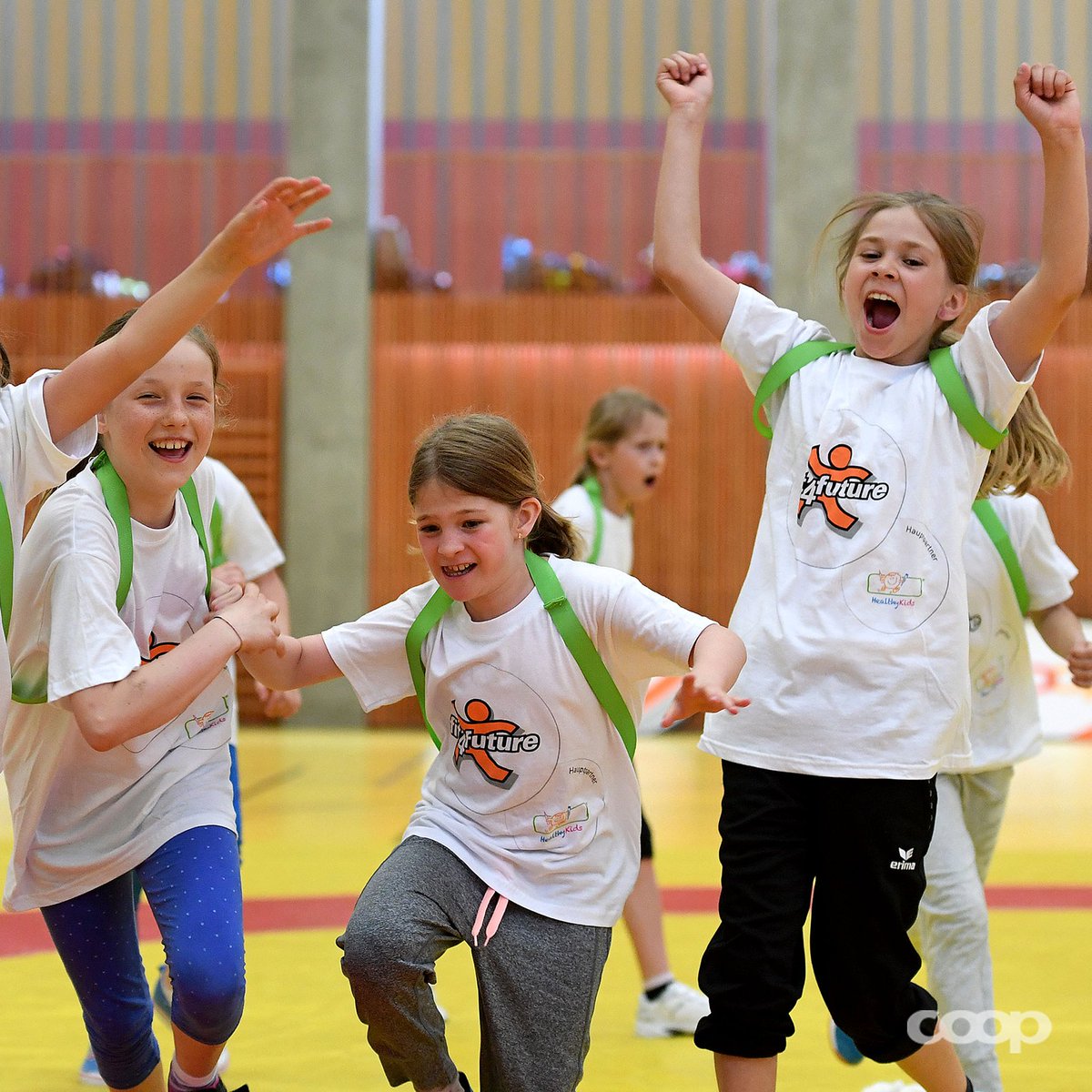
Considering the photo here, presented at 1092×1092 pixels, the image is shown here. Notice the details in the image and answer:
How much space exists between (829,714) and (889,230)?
3.10 ft

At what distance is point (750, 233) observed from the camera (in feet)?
37.4

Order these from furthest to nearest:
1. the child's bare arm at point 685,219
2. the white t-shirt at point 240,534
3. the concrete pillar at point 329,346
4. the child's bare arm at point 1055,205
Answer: the concrete pillar at point 329,346
the white t-shirt at point 240,534
the child's bare arm at point 685,219
the child's bare arm at point 1055,205

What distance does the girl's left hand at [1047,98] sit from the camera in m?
2.47

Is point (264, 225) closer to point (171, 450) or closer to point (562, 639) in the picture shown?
point (171, 450)

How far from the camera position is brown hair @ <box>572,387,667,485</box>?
4375 millimetres

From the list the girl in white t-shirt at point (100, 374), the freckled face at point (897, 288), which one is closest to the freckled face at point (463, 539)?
the girl in white t-shirt at point (100, 374)

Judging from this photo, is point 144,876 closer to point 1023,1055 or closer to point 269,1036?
point 269,1036

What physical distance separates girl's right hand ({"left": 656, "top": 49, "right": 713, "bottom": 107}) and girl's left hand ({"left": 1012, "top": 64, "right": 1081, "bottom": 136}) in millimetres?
631

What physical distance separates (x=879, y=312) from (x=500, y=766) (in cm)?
115

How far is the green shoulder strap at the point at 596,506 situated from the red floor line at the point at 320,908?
153 centimetres

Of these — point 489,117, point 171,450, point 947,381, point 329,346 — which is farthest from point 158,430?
point 489,117

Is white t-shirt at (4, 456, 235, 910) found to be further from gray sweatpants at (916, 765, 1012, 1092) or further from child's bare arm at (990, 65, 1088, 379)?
child's bare arm at (990, 65, 1088, 379)

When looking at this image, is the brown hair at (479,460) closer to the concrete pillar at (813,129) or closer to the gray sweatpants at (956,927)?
the gray sweatpants at (956,927)

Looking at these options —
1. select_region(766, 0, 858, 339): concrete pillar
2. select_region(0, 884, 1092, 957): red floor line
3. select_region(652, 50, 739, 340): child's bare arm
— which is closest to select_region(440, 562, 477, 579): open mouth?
select_region(652, 50, 739, 340): child's bare arm
